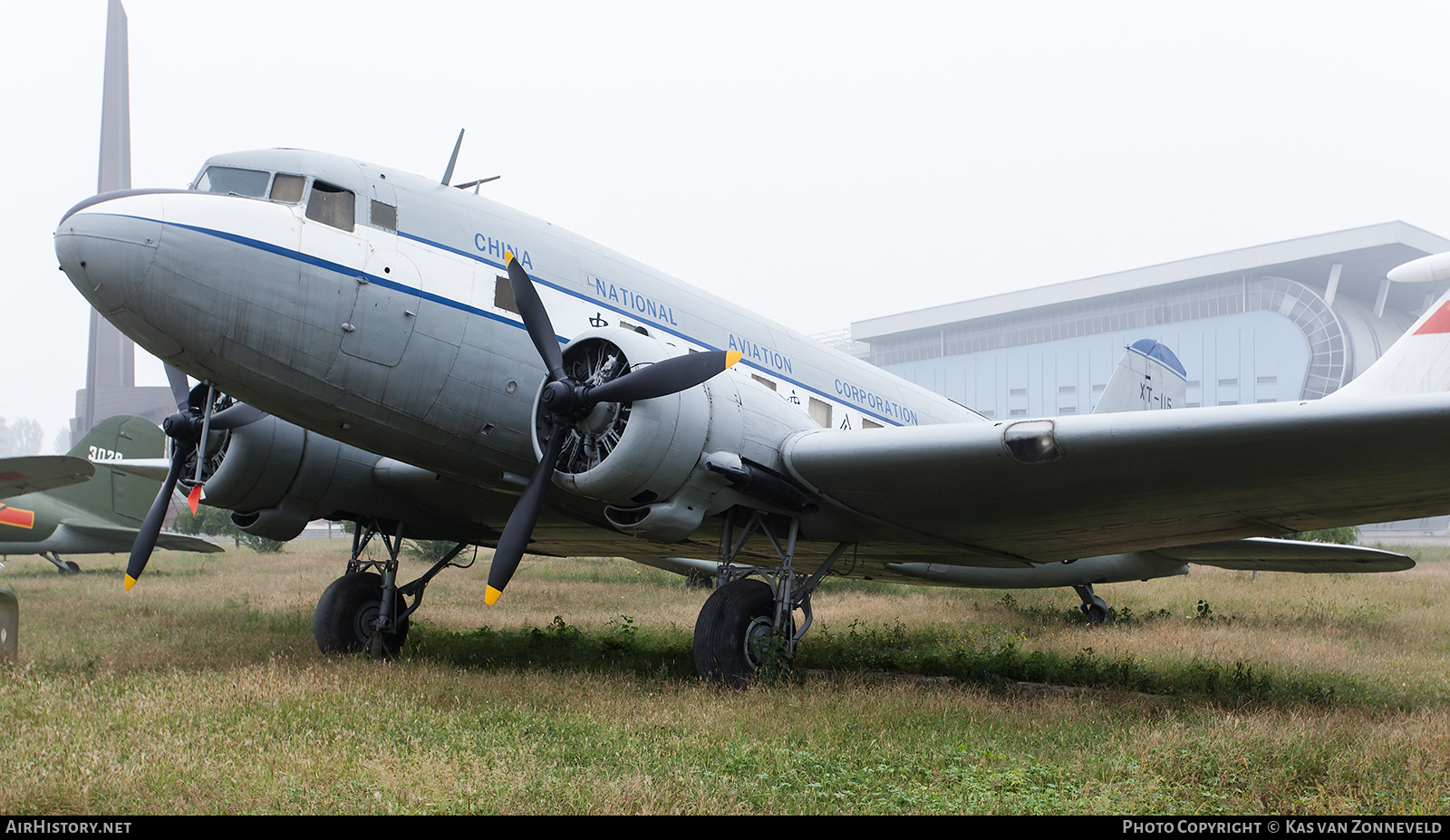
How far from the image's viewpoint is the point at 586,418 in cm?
732

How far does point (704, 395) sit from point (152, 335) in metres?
4.06

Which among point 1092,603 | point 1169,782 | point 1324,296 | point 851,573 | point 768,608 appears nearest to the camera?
point 1169,782

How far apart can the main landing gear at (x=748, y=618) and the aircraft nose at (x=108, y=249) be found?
15.8 feet

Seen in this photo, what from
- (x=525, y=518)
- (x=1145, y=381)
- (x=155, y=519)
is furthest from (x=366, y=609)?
(x=1145, y=381)

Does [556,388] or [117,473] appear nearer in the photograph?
[556,388]

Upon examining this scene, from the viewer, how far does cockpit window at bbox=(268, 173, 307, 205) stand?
7234 millimetres

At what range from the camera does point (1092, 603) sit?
51.0 ft

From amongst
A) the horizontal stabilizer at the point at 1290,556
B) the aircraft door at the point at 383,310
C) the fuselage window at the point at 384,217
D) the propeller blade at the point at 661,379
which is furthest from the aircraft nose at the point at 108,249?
the horizontal stabilizer at the point at 1290,556

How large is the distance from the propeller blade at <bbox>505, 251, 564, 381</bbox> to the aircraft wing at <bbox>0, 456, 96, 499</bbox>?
6.73 m

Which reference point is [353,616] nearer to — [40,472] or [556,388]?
[556,388]

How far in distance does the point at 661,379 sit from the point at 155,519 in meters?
5.85

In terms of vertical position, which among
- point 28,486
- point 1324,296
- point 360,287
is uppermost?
point 1324,296
